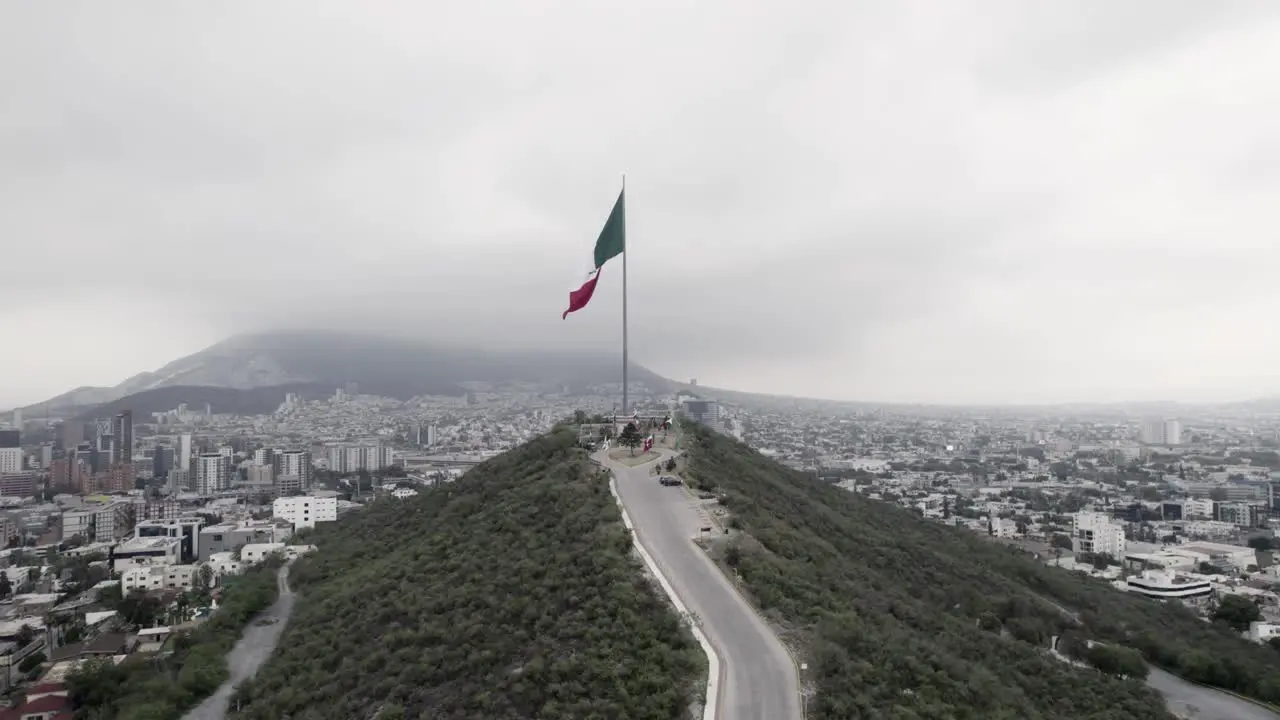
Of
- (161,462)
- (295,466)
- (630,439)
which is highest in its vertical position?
(630,439)

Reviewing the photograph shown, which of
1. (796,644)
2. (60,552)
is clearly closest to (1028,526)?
(796,644)

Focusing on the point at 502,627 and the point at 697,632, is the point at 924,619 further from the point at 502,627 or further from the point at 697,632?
the point at 502,627

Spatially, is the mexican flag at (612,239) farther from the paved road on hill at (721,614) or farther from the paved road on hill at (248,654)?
the paved road on hill at (248,654)

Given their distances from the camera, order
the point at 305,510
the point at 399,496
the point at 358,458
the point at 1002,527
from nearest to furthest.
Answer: the point at 399,496 < the point at 1002,527 < the point at 305,510 < the point at 358,458

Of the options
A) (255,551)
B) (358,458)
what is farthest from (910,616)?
(358,458)

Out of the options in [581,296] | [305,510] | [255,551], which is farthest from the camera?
[305,510]

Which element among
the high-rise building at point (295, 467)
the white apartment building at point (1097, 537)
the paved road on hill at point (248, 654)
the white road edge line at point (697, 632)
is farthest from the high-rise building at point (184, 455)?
the white road edge line at point (697, 632)

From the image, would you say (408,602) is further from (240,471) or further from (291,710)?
(240,471)
